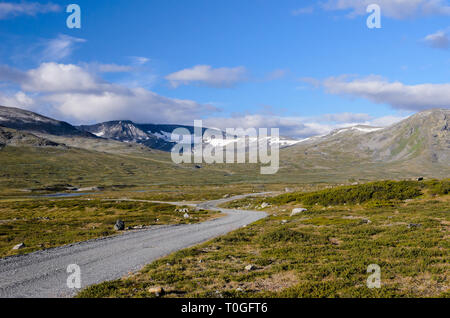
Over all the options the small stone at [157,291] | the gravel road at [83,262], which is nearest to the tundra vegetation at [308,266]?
the small stone at [157,291]

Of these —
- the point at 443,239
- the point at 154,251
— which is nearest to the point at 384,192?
the point at 443,239

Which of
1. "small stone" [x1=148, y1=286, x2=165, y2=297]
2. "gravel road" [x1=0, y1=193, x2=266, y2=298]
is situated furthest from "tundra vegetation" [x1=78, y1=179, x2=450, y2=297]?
"gravel road" [x1=0, y1=193, x2=266, y2=298]

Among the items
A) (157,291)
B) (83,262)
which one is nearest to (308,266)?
(157,291)

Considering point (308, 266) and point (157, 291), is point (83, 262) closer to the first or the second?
point (157, 291)

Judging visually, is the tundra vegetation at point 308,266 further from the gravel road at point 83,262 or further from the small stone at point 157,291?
the gravel road at point 83,262

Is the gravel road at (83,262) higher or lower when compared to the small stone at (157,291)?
lower

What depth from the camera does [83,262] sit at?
70.8ft

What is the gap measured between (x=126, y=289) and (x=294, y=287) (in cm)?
839

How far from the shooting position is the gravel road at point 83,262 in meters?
16.0

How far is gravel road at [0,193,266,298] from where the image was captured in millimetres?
15977

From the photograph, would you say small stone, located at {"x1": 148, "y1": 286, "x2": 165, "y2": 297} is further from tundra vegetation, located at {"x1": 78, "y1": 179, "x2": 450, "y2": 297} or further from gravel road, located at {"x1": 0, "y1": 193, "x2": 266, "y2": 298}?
gravel road, located at {"x1": 0, "y1": 193, "x2": 266, "y2": 298}

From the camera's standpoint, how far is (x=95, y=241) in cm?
3066

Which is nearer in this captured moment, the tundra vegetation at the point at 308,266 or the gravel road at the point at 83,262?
the tundra vegetation at the point at 308,266
